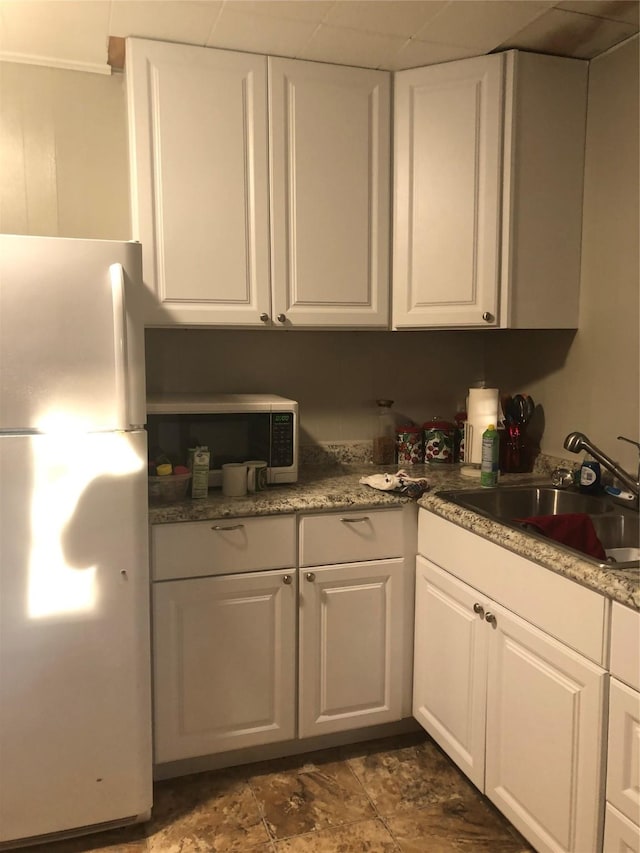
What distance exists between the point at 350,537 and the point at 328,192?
113 cm

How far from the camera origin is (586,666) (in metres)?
1.46

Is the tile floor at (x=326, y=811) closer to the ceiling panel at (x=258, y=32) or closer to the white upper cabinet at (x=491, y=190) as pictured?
the white upper cabinet at (x=491, y=190)

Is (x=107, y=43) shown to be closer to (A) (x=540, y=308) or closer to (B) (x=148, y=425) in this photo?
(B) (x=148, y=425)

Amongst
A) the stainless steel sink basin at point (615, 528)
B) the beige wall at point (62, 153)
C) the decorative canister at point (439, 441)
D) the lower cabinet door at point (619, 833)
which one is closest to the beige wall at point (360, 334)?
the beige wall at point (62, 153)

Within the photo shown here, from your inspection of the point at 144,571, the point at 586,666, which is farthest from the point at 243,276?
the point at 586,666

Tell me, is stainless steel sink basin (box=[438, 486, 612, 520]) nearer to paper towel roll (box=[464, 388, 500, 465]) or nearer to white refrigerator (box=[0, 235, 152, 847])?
paper towel roll (box=[464, 388, 500, 465])

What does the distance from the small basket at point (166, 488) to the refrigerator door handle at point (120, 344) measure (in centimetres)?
33

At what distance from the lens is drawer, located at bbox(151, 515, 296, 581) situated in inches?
77.0

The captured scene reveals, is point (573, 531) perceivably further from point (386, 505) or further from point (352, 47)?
point (352, 47)

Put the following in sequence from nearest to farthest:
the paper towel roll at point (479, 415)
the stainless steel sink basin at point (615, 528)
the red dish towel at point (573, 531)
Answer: the red dish towel at point (573, 531)
the stainless steel sink basin at point (615, 528)
the paper towel roll at point (479, 415)

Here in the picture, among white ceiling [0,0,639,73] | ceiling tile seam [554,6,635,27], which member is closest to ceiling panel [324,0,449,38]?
white ceiling [0,0,639,73]

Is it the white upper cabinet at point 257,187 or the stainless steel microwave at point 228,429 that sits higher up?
the white upper cabinet at point 257,187

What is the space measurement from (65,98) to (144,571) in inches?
63.3

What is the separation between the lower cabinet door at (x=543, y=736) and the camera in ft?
4.80
